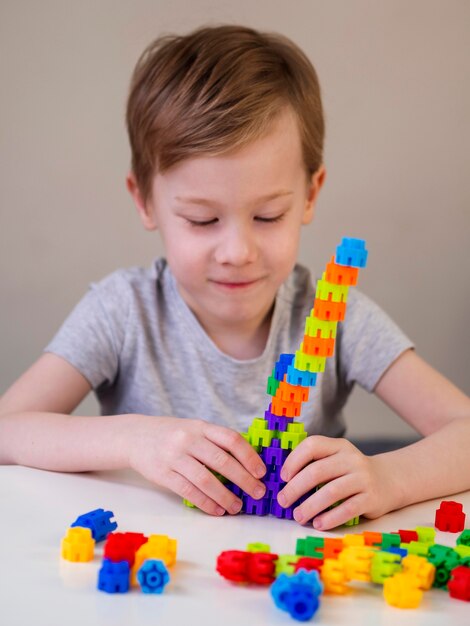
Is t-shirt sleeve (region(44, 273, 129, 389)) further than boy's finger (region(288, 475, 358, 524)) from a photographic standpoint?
Yes

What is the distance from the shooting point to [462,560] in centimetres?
75

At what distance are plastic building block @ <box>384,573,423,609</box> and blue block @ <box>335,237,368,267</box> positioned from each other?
0.32m

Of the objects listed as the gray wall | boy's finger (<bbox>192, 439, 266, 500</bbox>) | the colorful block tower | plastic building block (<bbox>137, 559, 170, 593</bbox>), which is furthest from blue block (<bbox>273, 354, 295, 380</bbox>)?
the gray wall

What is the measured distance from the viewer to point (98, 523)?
82cm

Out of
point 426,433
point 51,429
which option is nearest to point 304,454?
point 51,429

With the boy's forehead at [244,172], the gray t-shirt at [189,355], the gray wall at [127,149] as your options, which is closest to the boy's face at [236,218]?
the boy's forehead at [244,172]

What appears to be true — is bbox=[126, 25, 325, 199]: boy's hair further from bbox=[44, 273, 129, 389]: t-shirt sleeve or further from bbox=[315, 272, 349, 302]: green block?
bbox=[315, 272, 349, 302]: green block

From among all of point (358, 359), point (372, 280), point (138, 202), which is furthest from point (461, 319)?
point (138, 202)

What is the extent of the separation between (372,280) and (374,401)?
0.30 meters

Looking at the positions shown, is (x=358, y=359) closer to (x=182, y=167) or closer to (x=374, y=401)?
(x=182, y=167)

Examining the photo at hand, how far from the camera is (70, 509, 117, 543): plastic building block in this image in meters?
0.81

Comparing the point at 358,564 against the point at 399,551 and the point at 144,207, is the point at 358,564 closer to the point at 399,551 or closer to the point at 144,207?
the point at 399,551

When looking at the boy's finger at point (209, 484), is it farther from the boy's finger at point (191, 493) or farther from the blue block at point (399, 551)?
the blue block at point (399, 551)

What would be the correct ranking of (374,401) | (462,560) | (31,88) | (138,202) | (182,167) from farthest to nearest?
1. (374,401)
2. (31,88)
3. (138,202)
4. (182,167)
5. (462,560)
